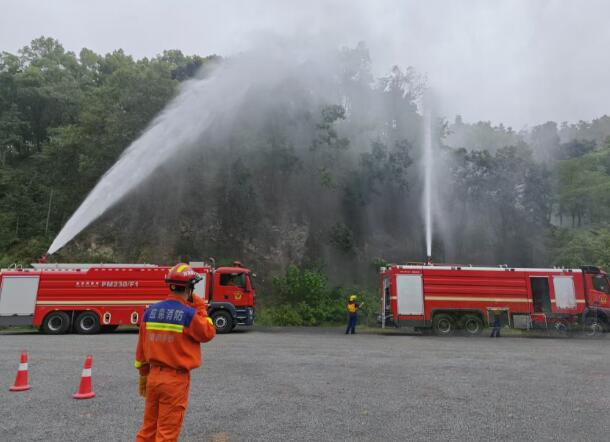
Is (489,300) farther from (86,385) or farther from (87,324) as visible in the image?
(87,324)

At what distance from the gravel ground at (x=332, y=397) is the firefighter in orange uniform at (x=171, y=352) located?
1.43 metres

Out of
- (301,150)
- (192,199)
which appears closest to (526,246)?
(301,150)

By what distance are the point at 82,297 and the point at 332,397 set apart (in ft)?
42.7

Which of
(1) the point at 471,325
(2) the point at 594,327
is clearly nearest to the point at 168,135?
(1) the point at 471,325

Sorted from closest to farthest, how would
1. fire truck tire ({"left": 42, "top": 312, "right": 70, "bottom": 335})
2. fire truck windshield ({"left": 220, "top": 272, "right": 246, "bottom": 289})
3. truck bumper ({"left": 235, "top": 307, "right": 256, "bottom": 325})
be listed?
fire truck tire ({"left": 42, "top": 312, "right": 70, "bottom": 335}) < truck bumper ({"left": 235, "top": 307, "right": 256, "bottom": 325}) < fire truck windshield ({"left": 220, "top": 272, "right": 246, "bottom": 289})

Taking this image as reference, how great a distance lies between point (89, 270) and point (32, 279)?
81.2 inches

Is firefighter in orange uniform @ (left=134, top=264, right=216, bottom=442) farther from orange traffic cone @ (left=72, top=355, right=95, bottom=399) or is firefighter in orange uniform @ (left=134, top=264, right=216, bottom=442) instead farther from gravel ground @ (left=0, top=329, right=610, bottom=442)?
orange traffic cone @ (left=72, top=355, right=95, bottom=399)

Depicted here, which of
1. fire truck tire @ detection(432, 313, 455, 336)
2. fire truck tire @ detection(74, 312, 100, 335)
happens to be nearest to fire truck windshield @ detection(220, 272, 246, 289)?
fire truck tire @ detection(74, 312, 100, 335)

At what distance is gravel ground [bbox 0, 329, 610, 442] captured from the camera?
5055mm

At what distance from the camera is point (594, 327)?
683 inches

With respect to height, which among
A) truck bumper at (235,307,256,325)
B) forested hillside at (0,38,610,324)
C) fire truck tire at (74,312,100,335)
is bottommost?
fire truck tire at (74,312,100,335)

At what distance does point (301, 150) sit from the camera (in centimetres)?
3350

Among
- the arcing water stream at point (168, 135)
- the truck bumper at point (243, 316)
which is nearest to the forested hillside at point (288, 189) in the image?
the arcing water stream at point (168, 135)

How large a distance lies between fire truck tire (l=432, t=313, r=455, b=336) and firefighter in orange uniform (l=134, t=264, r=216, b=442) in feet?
50.6
